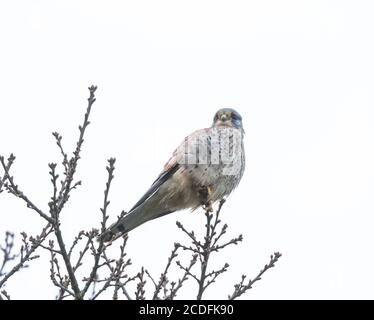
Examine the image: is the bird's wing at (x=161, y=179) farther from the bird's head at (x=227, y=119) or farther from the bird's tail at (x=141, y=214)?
the bird's head at (x=227, y=119)

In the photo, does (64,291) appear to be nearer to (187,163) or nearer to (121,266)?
(121,266)

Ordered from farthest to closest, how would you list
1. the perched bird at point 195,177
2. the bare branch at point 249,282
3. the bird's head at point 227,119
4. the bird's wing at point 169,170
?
1. the bird's head at point 227,119
2. the bird's wing at point 169,170
3. the perched bird at point 195,177
4. the bare branch at point 249,282

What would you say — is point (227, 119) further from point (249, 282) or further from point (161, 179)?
point (249, 282)

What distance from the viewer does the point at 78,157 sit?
324 cm

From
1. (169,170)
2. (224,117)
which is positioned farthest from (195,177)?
(224,117)

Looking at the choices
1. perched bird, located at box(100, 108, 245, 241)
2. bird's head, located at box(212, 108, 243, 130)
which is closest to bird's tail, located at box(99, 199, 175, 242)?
perched bird, located at box(100, 108, 245, 241)

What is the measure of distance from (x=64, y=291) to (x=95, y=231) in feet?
1.44

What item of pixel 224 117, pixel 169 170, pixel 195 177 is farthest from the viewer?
pixel 224 117

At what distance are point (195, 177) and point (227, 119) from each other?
2.93 feet

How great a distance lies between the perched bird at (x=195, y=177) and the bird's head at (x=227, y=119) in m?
0.34

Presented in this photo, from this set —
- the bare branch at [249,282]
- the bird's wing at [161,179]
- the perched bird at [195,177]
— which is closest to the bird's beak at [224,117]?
the perched bird at [195,177]

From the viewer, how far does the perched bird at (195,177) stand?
4895 mm

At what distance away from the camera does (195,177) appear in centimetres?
493

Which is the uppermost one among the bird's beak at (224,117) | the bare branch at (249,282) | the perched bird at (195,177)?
the bird's beak at (224,117)
